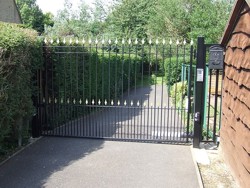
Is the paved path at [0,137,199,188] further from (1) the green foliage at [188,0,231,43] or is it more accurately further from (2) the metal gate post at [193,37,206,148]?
(1) the green foliage at [188,0,231,43]

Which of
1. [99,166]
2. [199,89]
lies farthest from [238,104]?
[99,166]

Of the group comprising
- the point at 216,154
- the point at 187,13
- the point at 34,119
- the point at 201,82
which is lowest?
the point at 216,154

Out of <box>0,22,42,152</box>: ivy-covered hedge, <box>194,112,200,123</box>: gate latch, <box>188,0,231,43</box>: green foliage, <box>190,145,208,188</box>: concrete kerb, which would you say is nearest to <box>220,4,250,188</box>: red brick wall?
<box>190,145,208,188</box>: concrete kerb

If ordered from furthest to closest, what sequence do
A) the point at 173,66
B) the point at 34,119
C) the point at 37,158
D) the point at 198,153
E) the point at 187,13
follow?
the point at 187,13 < the point at 173,66 < the point at 34,119 < the point at 198,153 < the point at 37,158

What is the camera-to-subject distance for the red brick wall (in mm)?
3836

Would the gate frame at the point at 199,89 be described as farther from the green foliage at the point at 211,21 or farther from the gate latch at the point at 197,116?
the green foliage at the point at 211,21

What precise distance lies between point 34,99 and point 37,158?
6.16ft

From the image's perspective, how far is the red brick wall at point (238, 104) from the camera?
3.84 m

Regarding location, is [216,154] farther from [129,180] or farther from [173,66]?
[173,66]

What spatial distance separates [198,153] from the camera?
598cm

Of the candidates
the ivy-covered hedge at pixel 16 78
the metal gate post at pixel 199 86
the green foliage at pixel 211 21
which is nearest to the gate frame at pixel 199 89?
the metal gate post at pixel 199 86

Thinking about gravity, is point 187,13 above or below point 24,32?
above

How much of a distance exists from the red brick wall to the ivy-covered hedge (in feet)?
12.6

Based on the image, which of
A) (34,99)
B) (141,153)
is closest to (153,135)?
(141,153)
